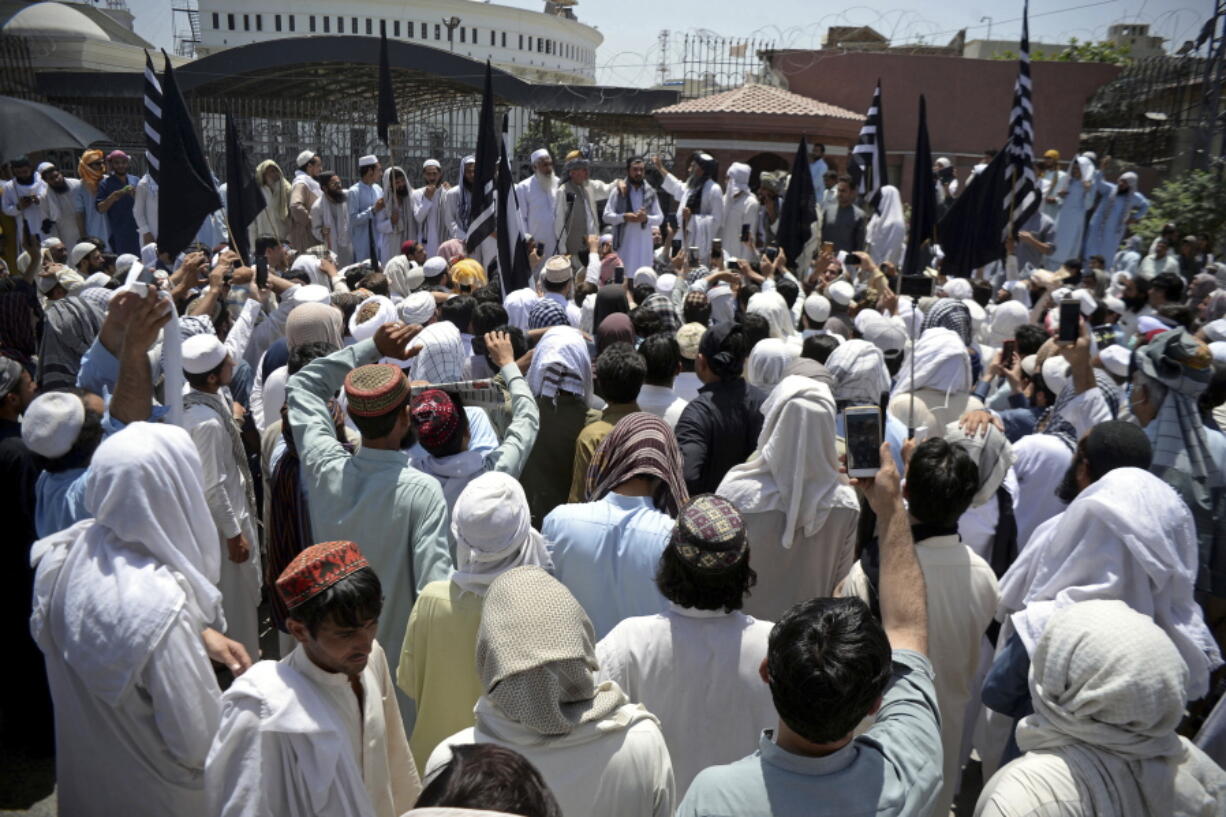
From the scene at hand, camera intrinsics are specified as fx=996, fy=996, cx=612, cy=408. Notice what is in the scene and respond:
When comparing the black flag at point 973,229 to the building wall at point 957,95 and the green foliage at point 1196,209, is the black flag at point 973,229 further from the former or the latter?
the building wall at point 957,95

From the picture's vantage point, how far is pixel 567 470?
15.5 feet

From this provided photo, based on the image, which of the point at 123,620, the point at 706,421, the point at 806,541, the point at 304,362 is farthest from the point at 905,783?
the point at 304,362

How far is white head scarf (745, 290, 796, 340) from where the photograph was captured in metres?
6.56

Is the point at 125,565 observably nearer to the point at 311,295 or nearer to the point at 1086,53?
the point at 311,295

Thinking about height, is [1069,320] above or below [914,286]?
below

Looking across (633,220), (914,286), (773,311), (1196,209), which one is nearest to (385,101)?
(633,220)

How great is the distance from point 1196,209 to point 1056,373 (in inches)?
379

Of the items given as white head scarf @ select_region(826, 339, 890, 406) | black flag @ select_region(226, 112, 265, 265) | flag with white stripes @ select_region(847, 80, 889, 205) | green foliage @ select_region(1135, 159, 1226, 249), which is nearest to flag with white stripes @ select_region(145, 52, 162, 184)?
black flag @ select_region(226, 112, 265, 265)

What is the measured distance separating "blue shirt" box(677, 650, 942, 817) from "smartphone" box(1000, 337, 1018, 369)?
4303 mm

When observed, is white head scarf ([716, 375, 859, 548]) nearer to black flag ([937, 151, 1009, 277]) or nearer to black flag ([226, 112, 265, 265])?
black flag ([226, 112, 265, 265])

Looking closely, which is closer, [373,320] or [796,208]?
[373,320]

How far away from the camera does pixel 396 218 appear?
12.8m

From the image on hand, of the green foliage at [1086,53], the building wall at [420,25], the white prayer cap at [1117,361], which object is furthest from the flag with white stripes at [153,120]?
the building wall at [420,25]

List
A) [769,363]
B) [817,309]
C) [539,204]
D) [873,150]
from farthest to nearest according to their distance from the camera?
1. [539,204]
2. [873,150]
3. [817,309]
4. [769,363]
